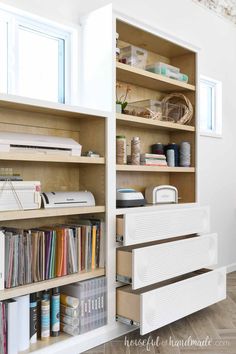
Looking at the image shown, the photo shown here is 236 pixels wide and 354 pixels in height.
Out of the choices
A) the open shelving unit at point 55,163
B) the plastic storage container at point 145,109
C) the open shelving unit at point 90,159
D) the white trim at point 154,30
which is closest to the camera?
the open shelving unit at point 55,163

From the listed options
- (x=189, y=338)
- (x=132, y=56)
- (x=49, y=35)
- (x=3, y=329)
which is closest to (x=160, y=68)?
(x=132, y=56)

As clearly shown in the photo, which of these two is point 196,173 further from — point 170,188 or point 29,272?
point 29,272

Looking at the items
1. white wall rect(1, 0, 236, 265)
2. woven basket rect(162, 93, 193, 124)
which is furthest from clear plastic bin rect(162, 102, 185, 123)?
white wall rect(1, 0, 236, 265)

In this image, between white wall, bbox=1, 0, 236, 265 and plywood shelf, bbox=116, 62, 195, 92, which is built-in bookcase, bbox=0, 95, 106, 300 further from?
white wall, bbox=1, 0, 236, 265

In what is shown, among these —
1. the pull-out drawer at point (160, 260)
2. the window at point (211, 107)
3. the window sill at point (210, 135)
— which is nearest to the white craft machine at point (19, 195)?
the pull-out drawer at point (160, 260)

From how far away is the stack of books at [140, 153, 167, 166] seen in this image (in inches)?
107

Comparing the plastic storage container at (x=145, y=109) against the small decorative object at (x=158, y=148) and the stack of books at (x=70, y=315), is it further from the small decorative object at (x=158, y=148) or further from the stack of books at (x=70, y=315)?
the stack of books at (x=70, y=315)

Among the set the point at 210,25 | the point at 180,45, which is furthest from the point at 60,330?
the point at 210,25

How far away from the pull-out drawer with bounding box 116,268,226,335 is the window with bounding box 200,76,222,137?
1658 mm

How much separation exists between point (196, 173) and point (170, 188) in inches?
11.3

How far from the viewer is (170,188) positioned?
2.88 m

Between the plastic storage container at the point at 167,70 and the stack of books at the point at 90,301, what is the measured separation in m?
1.53

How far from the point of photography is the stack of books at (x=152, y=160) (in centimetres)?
272

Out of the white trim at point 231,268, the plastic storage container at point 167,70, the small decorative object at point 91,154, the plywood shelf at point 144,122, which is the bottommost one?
the white trim at point 231,268
